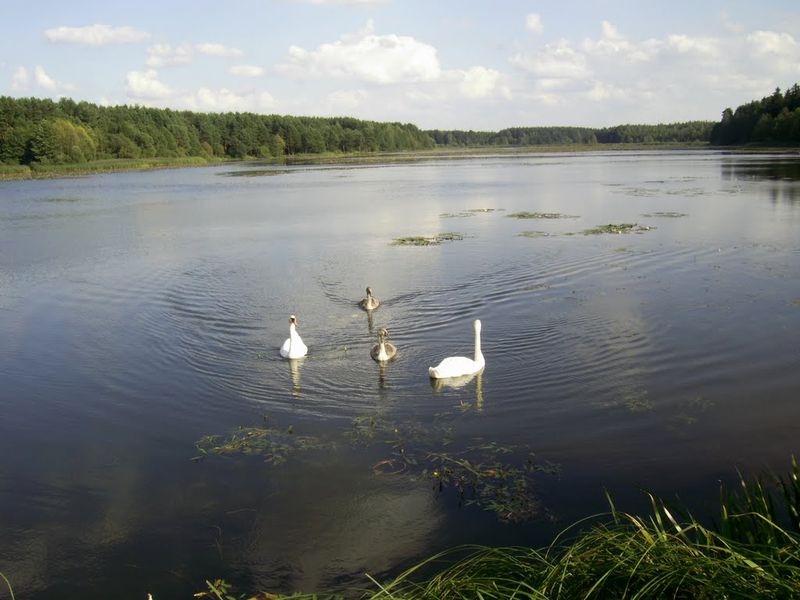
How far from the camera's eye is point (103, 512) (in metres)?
7.93

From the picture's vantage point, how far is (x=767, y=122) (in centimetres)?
10344

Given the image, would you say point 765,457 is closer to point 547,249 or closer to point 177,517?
point 177,517

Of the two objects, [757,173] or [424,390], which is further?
[757,173]

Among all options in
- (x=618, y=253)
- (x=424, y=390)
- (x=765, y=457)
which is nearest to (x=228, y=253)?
(x=618, y=253)

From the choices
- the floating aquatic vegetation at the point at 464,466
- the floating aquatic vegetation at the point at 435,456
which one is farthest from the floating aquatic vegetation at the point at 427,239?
the floating aquatic vegetation at the point at 464,466

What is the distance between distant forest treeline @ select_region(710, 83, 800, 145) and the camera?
96.2 m

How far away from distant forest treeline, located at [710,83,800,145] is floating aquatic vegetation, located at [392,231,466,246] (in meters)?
83.1

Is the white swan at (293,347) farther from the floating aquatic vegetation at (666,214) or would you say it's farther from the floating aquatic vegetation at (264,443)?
the floating aquatic vegetation at (666,214)

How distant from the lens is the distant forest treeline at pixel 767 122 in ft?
316

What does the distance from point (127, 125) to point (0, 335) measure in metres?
110

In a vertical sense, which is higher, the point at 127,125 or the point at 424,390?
the point at 127,125

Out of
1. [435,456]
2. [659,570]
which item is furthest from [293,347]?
[659,570]

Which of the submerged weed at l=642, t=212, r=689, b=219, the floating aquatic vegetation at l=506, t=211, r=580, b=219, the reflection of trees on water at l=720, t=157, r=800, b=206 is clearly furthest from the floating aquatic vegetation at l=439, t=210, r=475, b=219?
the reflection of trees on water at l=720, t=157, r=800, b=206

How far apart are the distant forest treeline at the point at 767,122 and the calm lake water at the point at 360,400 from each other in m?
84.1
